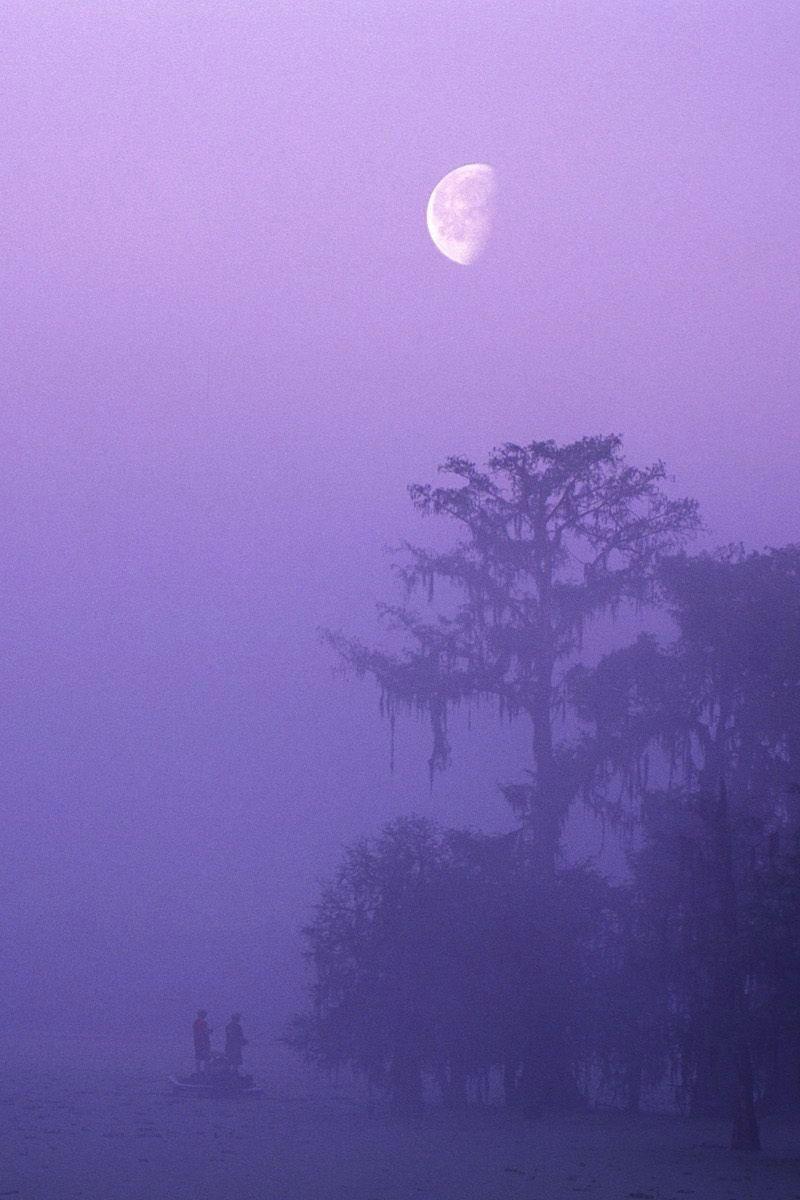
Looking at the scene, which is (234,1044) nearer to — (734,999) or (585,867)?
(585,867)

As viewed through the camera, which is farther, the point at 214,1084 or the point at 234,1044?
the point at 234,1044

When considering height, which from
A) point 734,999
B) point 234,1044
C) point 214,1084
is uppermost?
point 734,999

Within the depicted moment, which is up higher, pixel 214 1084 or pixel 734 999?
pixel 734 999

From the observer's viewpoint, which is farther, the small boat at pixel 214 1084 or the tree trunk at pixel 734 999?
the small boat at pixel 214 1084

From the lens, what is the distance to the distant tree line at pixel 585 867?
70.4ft

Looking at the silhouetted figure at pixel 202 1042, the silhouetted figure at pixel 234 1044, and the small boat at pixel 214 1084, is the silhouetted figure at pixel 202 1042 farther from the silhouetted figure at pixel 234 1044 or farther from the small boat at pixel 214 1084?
the small boat at pixel 214 1084

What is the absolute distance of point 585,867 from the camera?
30.3m

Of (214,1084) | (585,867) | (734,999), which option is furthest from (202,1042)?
(734,999)

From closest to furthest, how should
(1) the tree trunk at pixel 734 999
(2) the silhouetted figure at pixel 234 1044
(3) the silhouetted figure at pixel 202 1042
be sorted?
(1) the tree trunk at pixel 734 999
(2) the silhouetted figure at pixel 234 1044
(3) the silhouetted figure at pixel 202 1042

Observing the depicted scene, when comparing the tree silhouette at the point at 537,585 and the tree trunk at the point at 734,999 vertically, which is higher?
the tree silhouette at the point at 537,585

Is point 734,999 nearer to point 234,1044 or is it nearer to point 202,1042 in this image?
point 234,1044

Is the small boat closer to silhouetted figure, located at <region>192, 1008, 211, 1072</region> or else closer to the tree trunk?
silhouetted figure, located at <region>192, 1008, 211, 1072</region>

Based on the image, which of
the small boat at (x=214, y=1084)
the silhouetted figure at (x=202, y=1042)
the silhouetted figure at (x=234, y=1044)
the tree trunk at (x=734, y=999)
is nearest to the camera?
the tree trunk at (x=734, y=999)

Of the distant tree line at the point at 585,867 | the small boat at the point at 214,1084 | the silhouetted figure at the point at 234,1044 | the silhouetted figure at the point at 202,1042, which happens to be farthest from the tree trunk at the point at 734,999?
the silhouetted figure at the point at 202,1042
